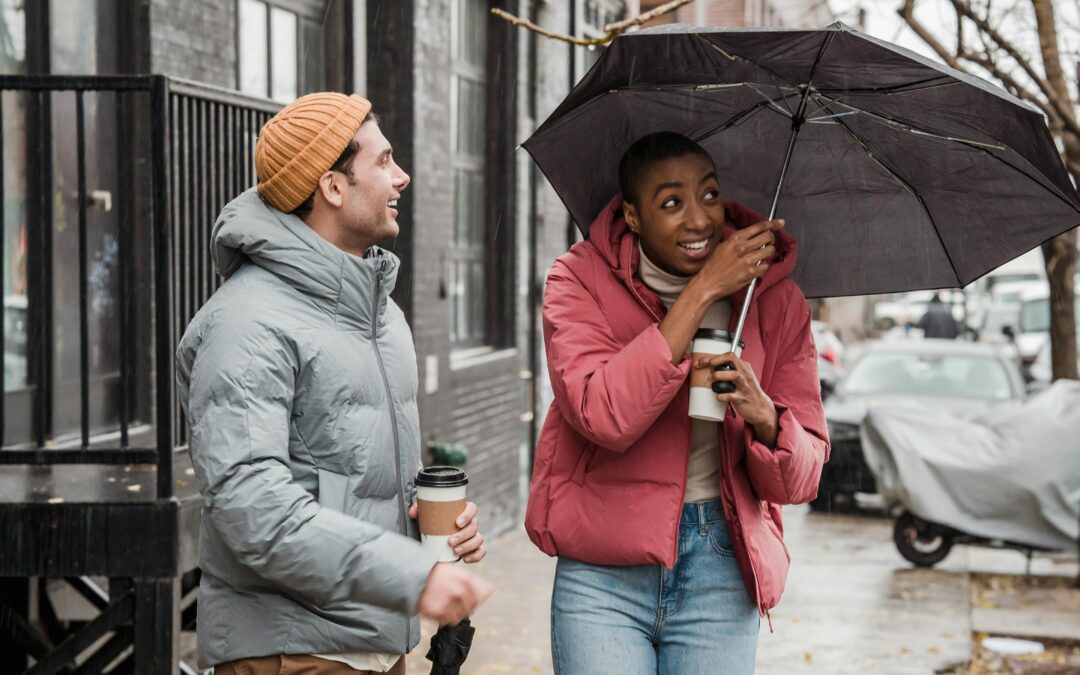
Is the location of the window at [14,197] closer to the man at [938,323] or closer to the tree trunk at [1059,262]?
the tree trunk at [1059,262]

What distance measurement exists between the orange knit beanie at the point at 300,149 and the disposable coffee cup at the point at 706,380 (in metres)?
0.88

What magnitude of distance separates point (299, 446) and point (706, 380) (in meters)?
0.89

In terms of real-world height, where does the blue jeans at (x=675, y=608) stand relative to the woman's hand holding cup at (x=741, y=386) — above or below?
Answer: below

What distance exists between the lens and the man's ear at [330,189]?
2865mm

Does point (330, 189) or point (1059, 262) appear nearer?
point (330, 189)

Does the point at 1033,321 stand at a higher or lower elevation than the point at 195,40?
lower

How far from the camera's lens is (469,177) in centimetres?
1095

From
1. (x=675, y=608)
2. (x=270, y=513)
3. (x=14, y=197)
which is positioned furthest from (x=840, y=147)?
(x=14, y=197)

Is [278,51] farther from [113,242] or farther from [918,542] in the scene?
[918,542]

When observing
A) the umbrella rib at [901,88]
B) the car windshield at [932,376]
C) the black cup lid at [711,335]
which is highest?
the umbrella rib at [901,88]

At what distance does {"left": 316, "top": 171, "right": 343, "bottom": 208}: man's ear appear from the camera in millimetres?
2865

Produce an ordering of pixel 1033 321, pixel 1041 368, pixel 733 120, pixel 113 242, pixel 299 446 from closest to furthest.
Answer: pixel 299 446 → pixel 733 120 → pixel 113 242 → pixel 1041 368 → pixel 1033 321

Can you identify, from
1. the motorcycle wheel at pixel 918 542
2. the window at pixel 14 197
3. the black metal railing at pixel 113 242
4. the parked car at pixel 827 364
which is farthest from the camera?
the parked car at pixel 827 364

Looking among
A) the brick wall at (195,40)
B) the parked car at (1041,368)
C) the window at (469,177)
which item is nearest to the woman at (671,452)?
the brick wall at (195,40)
